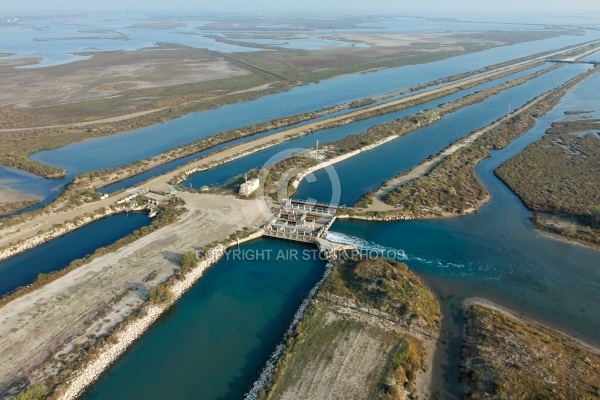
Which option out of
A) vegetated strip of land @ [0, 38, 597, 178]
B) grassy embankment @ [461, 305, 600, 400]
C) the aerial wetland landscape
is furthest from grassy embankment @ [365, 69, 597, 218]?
vegetated strip of land @ [0, 38, 597, 178]

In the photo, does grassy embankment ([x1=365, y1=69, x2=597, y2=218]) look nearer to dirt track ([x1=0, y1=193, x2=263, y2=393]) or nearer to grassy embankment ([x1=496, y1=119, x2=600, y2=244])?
grassy embankment ([x1=496, y1=119, x2=600, y2=244])

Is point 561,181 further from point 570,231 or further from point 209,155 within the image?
point 209,155

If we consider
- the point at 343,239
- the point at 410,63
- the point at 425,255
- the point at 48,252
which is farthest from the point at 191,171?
the point at 410,63

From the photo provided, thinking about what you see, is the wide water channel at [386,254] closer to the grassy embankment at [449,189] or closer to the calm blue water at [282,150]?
the grassy embankment at [449,189]

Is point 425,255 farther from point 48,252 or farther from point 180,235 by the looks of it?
point 48,252

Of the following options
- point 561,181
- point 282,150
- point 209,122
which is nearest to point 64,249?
point 282,150

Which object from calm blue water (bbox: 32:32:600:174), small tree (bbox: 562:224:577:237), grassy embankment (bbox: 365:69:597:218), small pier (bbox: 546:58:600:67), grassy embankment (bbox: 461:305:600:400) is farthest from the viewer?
small pier (bbox: 546:58:600:67)
